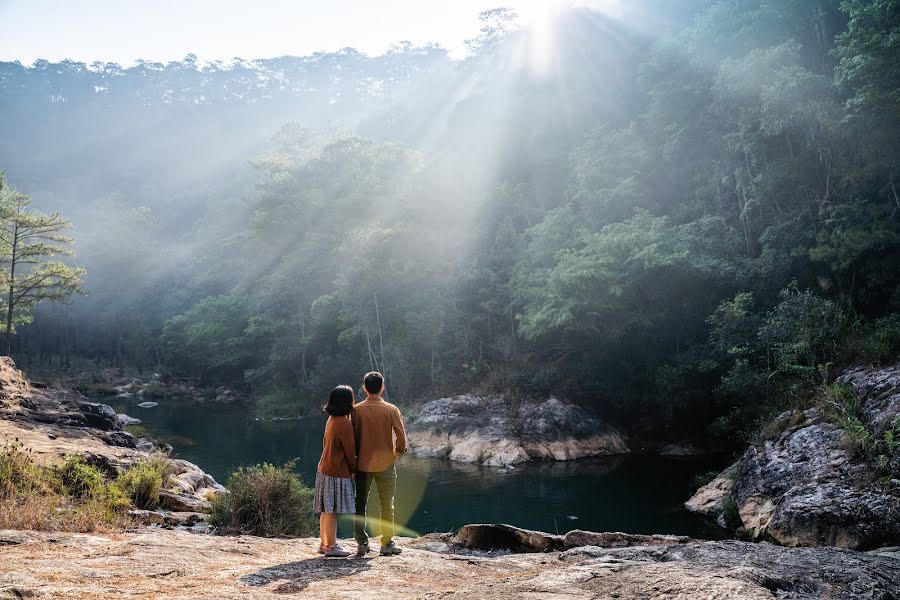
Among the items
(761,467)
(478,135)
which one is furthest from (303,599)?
(478,135)

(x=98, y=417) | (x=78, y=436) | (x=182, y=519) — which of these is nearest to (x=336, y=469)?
(x=182, y=519)

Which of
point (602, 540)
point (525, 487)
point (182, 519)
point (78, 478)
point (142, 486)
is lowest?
point (525, 487)

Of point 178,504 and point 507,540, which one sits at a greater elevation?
point 178,504

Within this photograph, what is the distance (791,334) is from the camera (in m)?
16.0

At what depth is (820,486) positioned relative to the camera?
396 inches

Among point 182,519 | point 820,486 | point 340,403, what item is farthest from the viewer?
point 820,486

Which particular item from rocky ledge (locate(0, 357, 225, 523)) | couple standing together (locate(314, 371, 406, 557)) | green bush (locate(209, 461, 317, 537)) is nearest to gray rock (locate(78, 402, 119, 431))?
rocky ledge (locate(0, 357, 225, 523))

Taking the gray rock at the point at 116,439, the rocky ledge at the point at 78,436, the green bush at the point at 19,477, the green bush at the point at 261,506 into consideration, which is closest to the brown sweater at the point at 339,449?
the green bush at the point at 261,506

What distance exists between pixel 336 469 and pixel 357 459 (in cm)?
24

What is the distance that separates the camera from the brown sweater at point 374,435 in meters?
5.76

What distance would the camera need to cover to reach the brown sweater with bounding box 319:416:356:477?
5.69 meters

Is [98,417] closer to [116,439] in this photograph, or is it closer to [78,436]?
[116,439]

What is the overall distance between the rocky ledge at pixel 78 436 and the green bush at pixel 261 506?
2.40 ft

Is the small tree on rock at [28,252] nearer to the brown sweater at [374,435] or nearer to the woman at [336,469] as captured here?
the woman at [336,469]
